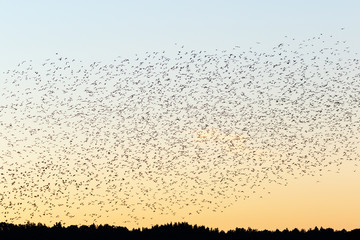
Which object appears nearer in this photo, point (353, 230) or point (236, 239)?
point (353, 230)

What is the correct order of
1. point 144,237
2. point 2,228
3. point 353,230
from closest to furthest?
point 353,230, point 2,228, point 144,237

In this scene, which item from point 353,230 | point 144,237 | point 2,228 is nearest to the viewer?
point 353,230

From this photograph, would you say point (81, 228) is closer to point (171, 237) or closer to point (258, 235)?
point (171, 237)

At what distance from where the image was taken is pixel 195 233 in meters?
171

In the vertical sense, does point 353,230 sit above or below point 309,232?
below

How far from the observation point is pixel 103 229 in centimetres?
16812

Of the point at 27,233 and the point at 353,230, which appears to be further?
the point at 27,233

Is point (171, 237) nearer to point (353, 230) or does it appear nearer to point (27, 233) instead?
point (27, 233)

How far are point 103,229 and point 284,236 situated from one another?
2610cm

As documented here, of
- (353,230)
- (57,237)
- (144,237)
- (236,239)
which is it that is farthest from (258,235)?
(353,230)

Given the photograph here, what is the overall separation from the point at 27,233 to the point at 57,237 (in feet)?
14.0

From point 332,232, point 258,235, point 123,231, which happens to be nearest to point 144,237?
point 123,231

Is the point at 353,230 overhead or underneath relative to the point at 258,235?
underneath

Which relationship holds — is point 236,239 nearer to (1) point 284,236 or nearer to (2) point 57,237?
(1) point 284,236
